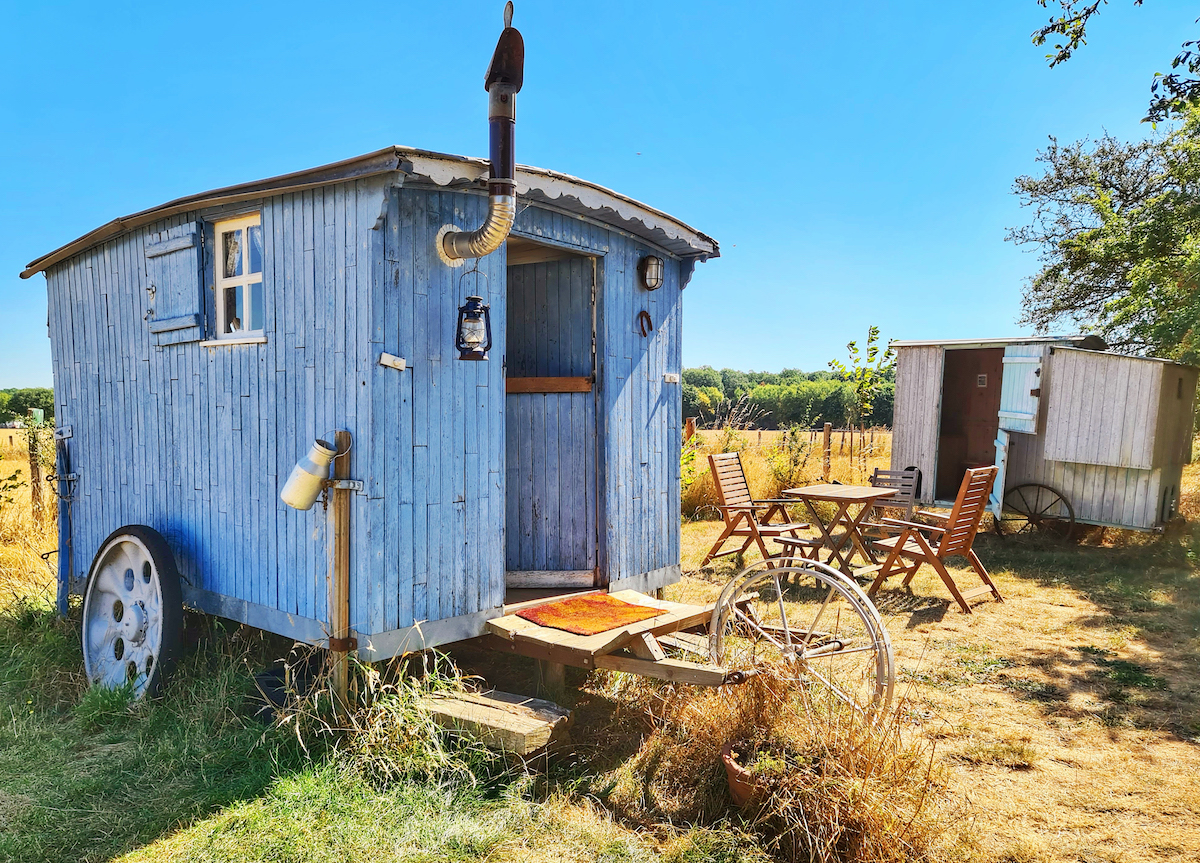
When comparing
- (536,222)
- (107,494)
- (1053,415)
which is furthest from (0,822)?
(1053,415)

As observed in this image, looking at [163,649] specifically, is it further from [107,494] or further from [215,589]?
[107,494]

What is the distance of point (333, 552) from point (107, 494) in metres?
2.88

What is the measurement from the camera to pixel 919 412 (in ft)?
32.6

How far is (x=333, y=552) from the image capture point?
3.69m

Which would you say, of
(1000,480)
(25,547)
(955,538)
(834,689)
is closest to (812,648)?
(834,689)

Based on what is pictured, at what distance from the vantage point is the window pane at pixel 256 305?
4.25 m

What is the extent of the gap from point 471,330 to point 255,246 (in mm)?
1412

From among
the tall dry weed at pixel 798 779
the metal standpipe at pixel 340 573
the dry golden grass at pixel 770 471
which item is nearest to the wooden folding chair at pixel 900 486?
the dry golden grass at pixel 770 471

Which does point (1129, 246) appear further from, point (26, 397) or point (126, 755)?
point (26, 397)

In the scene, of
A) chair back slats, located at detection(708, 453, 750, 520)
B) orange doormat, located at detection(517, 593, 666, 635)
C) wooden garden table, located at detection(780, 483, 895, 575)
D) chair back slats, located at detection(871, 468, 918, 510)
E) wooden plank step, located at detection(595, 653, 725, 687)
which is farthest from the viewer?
chair back slats, located at detection(871, 468, 918, 510)

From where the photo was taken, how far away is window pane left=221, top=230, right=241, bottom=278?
439 cm

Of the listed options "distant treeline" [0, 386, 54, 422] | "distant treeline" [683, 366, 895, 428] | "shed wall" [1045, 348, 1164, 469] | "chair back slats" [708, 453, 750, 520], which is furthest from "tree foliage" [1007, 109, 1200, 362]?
"distant treeline" [0, 386, 54, 422]

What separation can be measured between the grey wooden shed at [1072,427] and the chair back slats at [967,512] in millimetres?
2794

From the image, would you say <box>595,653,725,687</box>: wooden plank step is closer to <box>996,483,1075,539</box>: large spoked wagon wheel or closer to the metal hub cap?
the metal hub cap
